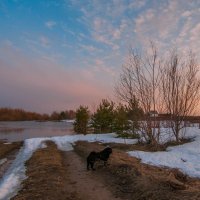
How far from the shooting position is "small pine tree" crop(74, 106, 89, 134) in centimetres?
5497

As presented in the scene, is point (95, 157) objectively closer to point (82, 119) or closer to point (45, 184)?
point (45, 184)

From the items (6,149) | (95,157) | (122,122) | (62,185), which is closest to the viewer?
(62,185)

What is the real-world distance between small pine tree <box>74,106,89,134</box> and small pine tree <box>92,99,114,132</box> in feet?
20.2

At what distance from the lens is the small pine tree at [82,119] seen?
54969mm

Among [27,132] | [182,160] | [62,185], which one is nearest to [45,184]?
[62,185]

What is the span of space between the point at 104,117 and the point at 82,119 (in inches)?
325

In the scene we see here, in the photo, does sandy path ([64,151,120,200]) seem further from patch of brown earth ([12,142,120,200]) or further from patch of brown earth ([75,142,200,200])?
patch of brown earth ([75,142,200,200])

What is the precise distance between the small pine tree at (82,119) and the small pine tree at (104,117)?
615 cm

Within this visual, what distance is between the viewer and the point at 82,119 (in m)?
55.2

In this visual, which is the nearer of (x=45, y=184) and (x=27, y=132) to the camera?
(x=45, y=184)

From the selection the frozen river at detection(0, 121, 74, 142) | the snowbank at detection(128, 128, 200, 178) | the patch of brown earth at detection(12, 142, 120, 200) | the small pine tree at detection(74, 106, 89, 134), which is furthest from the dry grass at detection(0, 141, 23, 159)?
the small pine tree at detection(74, 106, 89, 134)

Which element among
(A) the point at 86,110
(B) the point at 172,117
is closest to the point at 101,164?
(B) the point at 172,117

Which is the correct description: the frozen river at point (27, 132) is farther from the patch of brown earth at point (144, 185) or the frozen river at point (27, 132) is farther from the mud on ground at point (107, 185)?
the patch of brown earth at point (144, 185)

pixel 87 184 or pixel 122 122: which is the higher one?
pixel 122 122
